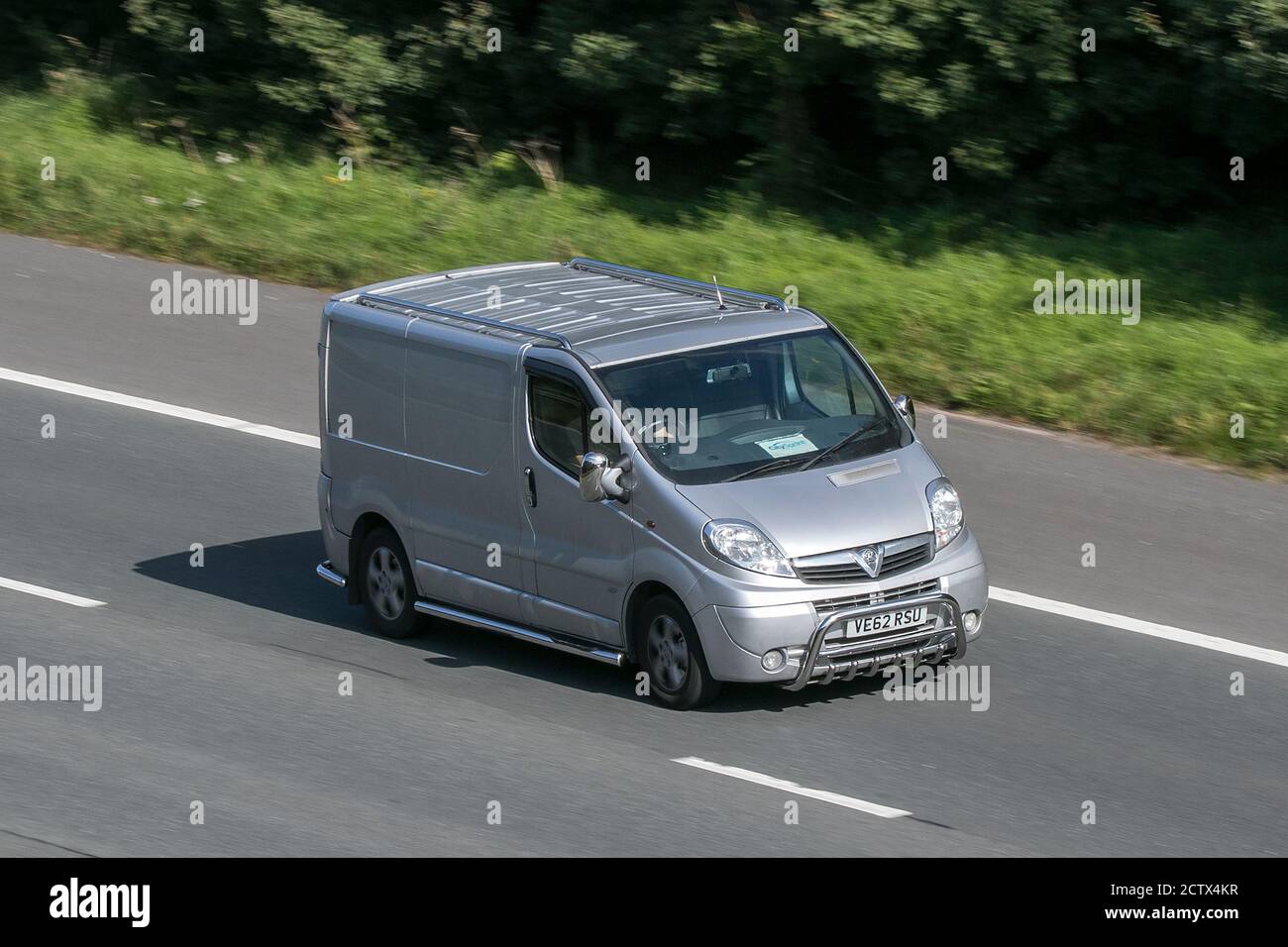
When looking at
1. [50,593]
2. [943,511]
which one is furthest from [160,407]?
[943,511]

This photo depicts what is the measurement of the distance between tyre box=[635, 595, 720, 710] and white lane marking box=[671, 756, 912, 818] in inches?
21.7

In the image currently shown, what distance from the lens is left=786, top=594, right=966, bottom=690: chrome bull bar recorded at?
9750 mm

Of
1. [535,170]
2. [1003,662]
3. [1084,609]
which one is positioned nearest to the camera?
[1003,662]

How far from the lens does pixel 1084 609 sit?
11.8 meters

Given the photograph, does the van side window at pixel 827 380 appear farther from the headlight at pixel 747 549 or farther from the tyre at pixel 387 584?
the tyre at pixel 387 584

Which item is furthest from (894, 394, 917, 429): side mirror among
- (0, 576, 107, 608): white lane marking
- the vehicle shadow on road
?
(0, 576, 107, 608): white lane marking

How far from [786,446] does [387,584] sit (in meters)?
2.69

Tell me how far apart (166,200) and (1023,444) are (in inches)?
387

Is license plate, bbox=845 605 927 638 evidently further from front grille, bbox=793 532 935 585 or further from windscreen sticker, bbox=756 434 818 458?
windscreen sticker, bbox=756 434 818 458

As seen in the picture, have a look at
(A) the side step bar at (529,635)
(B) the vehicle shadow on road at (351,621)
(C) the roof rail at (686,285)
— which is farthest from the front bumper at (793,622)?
(C) the roof rail at (686,285)

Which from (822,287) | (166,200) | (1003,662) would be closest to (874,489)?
(1003,662)

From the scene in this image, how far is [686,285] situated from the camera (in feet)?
38.7

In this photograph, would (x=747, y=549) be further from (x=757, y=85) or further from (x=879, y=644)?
(x=757, y=85)

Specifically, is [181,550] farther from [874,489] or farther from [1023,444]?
[1023,444]
